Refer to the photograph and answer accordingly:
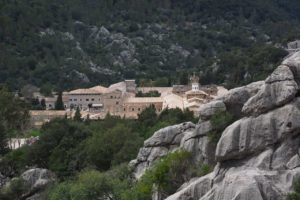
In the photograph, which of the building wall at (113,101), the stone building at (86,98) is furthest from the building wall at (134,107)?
the stone building at (86,98)

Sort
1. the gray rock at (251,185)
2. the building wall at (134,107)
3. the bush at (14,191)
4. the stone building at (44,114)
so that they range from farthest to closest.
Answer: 1. the building wall at (134,107)
2. the stone building at (44,114)
3. the bush at (14,191)
4. the gray rock at (251,185)

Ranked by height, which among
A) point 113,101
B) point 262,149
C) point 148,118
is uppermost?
point 262,149

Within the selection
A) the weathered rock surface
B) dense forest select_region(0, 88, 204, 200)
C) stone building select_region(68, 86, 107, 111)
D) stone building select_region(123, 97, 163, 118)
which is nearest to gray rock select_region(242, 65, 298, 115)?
dense forest select_region(0, 88, 204, 200)

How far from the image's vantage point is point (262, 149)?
1738 inches

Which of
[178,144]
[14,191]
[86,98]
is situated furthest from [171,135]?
Answer: [86,98]

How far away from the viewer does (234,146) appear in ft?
148

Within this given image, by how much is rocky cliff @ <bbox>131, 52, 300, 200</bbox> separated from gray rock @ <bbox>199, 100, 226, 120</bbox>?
3106 millimetres

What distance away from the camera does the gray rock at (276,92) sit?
44031 mm

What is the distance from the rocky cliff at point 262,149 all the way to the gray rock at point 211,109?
3.11m

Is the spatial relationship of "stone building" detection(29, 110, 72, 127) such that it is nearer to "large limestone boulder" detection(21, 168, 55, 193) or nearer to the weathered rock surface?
"large limestone boulder" detection(21, 168, 55, 193)

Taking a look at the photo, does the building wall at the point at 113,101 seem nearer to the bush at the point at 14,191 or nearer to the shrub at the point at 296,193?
the bush at the point at 14,191

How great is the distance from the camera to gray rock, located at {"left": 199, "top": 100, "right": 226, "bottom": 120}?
51.1 metres

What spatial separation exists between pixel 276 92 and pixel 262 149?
3.03 meters

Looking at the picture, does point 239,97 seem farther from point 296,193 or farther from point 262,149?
point 296,193
